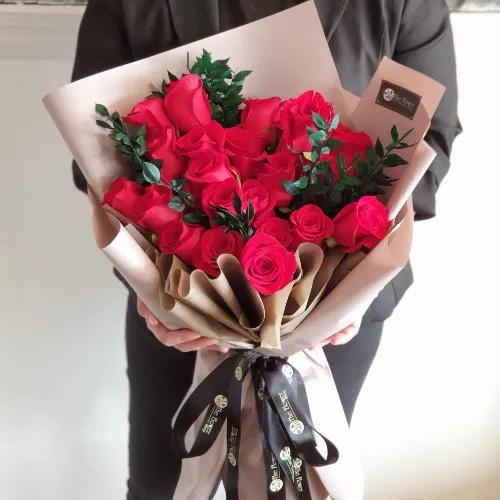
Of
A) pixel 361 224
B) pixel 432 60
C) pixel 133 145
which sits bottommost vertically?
pixel 361 224

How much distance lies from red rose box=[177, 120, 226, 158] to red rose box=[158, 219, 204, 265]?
0.08 m

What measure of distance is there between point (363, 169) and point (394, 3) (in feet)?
1.24

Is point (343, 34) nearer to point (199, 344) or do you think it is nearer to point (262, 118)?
point (262, 118)

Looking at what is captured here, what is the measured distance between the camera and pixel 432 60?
0.98 meters

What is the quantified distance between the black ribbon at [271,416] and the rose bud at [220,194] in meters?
0.23

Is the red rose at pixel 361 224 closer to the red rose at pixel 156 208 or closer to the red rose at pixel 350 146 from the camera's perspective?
the red rose at pixel 350 146

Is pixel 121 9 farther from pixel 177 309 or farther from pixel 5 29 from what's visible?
pixel 177 309

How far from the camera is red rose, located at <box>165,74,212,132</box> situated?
724mm

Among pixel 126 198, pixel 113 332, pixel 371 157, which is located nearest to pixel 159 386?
pixel 113 332

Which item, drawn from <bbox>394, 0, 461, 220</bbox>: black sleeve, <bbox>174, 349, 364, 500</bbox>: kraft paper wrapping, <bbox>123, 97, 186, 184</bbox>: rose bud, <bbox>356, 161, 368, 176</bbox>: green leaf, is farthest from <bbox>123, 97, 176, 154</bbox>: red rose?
<bbox>394, 0, 461, 220</bbox>: black sleeve

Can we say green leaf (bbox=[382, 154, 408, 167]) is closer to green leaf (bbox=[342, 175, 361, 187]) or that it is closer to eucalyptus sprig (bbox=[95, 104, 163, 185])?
green leaf (bbox=[342, 175, 361, 187])

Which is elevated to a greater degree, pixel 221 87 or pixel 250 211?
pixel 221 87

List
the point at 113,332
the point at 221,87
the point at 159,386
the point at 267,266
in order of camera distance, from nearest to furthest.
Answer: the point at 267,266 < the point at 221,87 < the point at 159,386 < the point at 113,332

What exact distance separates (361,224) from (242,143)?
0.55 feet
